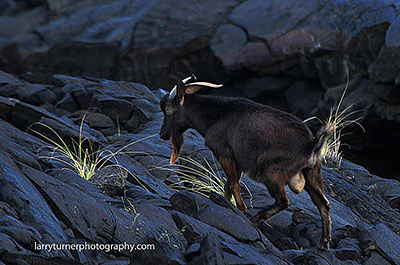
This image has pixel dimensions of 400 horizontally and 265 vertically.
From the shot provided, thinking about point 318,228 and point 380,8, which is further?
point 380,8

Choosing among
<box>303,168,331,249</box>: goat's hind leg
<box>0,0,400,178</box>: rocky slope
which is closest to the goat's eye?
<box>303,168,331,249</box>: goat's hind leg

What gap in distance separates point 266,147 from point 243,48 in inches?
397

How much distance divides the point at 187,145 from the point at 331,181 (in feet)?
6.97

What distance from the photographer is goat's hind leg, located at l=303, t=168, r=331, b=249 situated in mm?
5727

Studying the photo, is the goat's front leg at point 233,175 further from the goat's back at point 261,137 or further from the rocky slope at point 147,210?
the rocky slope at point 147,210

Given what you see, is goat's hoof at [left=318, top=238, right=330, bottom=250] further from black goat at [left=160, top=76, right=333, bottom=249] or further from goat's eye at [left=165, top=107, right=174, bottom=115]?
goat's eye at [left=165, top=107, right=174, bottom=115]

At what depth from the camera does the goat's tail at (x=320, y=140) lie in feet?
17.6

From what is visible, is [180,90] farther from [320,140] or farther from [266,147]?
[320,140]

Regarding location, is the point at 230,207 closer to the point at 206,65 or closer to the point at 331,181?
the point at 331,181

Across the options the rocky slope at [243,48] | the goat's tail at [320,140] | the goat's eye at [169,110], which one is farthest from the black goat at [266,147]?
the rocky slope at [243,48]

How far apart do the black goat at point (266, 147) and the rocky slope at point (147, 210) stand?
0.44 m

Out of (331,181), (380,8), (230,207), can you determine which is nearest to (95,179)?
(230,207)

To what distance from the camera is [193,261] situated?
397 centimetres

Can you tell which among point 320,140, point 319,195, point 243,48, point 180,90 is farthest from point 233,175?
point 243,48
